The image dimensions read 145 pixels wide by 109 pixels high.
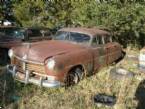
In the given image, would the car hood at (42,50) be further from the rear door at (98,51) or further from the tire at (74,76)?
the rear door at (98,51)

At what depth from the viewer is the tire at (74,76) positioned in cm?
811

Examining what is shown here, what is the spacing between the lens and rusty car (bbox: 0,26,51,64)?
10.9 m

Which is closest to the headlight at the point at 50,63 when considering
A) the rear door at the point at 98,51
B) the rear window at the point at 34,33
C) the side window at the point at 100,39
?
the rear door at the point at 98,51

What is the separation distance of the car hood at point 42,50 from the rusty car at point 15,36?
2.45 meters

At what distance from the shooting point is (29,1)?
1720 centimetres

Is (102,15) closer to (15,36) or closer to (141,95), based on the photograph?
(15,36)

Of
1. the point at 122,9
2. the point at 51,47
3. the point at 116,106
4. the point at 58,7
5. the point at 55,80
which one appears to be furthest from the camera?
the point at 58,7

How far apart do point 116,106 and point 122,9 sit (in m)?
7.96

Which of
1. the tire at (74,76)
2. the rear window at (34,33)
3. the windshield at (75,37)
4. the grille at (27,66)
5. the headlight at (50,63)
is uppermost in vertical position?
the windshield at (75,37)

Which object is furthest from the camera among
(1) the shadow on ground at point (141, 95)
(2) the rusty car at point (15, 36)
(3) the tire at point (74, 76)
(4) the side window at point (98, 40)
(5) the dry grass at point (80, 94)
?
(2) the rusty car at point (15, 36)

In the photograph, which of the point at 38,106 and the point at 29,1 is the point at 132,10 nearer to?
the point at 29,1

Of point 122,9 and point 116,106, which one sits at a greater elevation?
point 122,9

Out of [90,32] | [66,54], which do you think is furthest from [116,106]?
[90,32]

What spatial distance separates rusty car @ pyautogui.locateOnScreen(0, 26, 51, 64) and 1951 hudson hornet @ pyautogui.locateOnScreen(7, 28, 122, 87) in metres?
2.11
